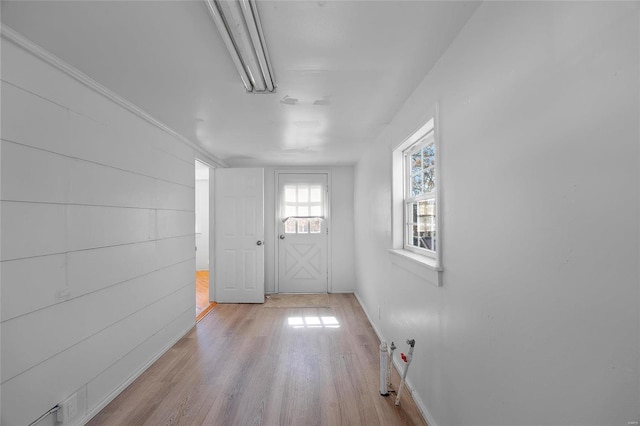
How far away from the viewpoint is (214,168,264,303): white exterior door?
4.72 meters

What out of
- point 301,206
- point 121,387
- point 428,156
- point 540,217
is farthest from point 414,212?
point 301,206

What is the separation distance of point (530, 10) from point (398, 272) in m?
1.98

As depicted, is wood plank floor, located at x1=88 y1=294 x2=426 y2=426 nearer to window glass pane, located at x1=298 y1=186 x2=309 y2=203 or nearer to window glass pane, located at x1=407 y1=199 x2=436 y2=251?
window glass pane, located at x1=407 y1=199 x2=436 y2=251

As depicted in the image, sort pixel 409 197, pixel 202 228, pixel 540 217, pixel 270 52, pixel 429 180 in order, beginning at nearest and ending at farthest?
pixel 540 217 → pixel 270 52 → pixel 429 180 → pixel 409 197 → pixel 202 228

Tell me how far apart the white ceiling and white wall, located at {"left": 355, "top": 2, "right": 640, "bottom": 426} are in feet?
0.92

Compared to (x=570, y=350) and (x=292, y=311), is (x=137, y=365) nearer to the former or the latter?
(x=292, y=311)

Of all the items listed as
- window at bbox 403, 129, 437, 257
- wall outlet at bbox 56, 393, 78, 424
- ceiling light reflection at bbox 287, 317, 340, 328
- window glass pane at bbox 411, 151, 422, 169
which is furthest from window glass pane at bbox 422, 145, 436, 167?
wall outlet at bbox 56, 393, 78, 424

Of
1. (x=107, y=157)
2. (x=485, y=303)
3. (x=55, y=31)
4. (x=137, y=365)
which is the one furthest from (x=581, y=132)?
(x=137, y=365)

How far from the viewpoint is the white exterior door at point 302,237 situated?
5367mm

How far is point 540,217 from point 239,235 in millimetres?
4282

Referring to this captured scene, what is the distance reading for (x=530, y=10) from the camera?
1019mm

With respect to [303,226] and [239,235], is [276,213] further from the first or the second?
[239,235]

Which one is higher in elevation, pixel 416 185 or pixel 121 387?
pixel 416 185

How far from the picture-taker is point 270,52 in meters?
1.68
